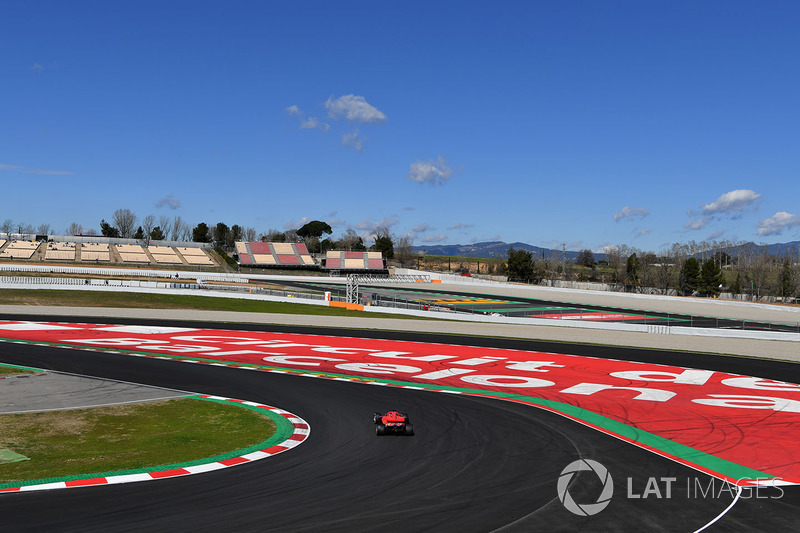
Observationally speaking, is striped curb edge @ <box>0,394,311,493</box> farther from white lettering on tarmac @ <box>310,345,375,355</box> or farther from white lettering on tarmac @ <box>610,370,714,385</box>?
white lettering on tarmac @ <box>610,370,714,385</box>

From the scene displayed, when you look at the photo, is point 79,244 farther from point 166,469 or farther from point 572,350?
point 166,469

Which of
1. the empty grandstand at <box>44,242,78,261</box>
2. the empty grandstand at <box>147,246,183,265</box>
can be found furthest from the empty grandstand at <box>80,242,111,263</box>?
the empty grandstand at <box>147,246,183,265</box>

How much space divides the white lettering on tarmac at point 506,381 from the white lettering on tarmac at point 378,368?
8.78 feet

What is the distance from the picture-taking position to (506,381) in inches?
843

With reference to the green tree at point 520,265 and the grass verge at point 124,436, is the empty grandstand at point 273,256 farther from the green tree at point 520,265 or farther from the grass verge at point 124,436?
the grass verge at point 124,436

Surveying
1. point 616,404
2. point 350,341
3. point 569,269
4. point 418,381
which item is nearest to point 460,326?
point 350,341

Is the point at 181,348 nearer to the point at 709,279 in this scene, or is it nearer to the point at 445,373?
the point at 445,373

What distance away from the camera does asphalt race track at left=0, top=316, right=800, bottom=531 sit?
8.16 metres

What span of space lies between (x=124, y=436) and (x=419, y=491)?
7168 mm

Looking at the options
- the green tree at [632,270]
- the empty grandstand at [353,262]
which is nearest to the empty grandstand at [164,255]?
the empty grandstand at [353,262]

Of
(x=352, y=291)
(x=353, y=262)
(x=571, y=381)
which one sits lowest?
(x=571, y=381)

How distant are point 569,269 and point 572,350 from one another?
458 ft

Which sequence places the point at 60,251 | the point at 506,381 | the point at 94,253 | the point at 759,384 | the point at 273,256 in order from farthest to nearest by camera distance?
the point at 273,256 < the point at 94,253 < the point at 60,251 < the point at 759,384 < the point at 506,381

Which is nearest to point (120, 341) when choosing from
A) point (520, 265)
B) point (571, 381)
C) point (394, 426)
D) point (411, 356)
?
point (411, 356)
